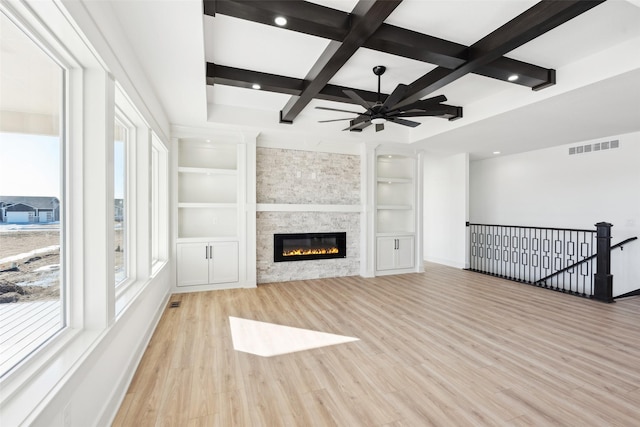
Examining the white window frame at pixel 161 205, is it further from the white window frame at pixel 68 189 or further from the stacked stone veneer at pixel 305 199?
the white window frame at pixel 68 189

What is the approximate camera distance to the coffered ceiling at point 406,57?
237cm

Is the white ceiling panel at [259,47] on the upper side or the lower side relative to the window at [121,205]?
upper

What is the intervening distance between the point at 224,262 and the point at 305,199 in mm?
2004

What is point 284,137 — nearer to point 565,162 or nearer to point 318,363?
point 318,363

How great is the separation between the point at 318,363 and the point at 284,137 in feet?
→ 13.7

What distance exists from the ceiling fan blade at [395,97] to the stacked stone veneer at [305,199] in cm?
271

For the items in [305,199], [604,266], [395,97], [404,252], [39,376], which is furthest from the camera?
[404,252]

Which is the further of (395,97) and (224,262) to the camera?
(224,262)

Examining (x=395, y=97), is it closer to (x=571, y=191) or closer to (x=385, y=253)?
(x=385, y=253)

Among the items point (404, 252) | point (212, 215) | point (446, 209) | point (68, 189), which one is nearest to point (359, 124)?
point (212, 215)

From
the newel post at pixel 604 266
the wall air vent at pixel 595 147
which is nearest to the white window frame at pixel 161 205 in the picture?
the newel post at pixel 604 266

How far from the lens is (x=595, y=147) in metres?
5.63

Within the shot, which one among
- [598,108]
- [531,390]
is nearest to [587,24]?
[598,108]

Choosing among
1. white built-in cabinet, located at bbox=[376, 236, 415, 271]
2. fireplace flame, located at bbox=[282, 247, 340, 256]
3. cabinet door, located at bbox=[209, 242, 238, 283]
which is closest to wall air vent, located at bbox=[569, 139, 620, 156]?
white built-in cabinet, located at bbox=[376, 236, 415, 271]
